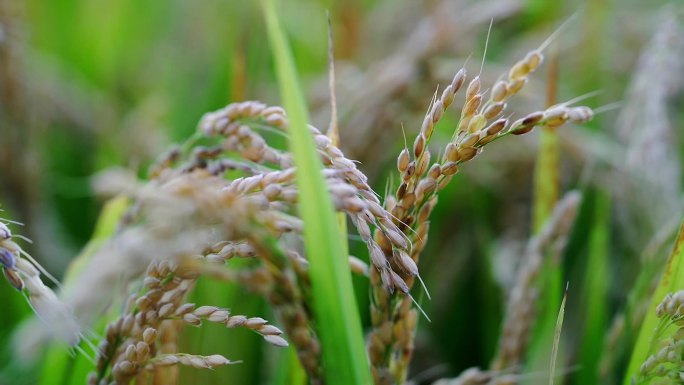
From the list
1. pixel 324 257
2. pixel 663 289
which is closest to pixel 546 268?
pixel 663 289

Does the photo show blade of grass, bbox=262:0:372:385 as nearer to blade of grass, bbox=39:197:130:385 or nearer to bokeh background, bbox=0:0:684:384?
blade of grass, bbox=39:197:130:385

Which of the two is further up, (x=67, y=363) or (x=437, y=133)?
(x=437, y=133)

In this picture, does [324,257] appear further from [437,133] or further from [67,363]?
[437,133]

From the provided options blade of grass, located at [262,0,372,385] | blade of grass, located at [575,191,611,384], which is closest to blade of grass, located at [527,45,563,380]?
blade of grass, located at [575,191,611,384]

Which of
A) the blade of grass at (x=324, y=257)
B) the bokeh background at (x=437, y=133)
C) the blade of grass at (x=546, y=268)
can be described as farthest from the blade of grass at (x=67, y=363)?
the blade of grass at (x=546, y=268)

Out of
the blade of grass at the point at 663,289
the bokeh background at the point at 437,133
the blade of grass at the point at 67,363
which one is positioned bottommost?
the blade of grass at the point at 663,289

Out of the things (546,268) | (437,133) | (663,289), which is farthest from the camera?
(437,133)

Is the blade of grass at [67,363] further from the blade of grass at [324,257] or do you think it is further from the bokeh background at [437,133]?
the blade of grass at [324,257]
